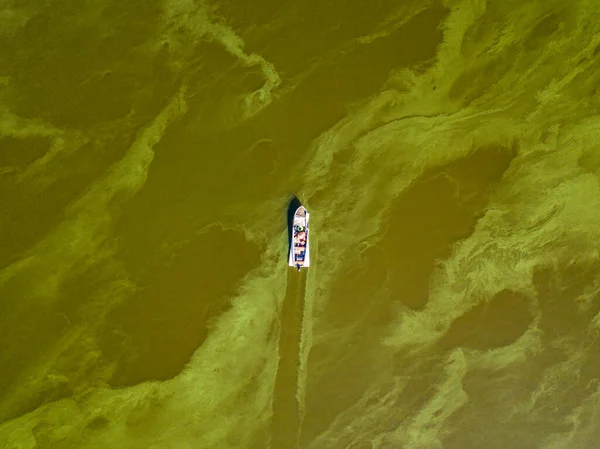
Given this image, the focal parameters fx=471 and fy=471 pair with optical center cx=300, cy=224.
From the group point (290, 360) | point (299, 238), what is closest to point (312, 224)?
point (299, 238)

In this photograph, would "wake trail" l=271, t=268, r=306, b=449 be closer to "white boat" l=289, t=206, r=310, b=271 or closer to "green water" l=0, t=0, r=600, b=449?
"green water" l=0, t=0, r=600, b=449

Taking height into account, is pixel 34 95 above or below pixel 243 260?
above

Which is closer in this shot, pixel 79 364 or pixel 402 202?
pixel 79 364

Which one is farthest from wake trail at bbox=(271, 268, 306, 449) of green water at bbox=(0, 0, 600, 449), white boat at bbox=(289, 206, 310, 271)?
white boat at bbox=(289, 206, 310, 271)

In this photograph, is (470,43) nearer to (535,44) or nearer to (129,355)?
(535,44)

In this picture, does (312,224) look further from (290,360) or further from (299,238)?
(290,360)

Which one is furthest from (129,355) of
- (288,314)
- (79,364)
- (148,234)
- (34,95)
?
(34,95)
